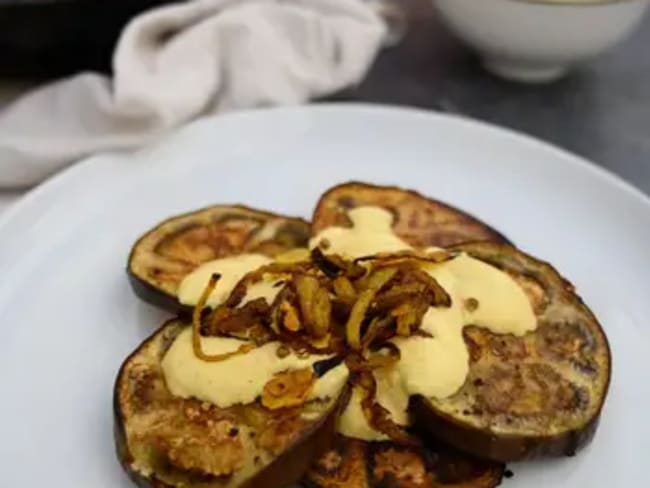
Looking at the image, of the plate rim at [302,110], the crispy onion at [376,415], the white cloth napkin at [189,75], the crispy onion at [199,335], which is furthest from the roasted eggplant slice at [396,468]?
the white cloth napkin at [189,75]

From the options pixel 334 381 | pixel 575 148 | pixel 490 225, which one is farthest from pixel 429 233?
pixel 575 148

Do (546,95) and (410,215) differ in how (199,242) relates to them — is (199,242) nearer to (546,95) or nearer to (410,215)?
(410,215)

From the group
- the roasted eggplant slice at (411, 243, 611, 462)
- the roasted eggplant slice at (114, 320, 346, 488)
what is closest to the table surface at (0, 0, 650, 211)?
the roasted eggplant slice at (411, 243, 611, 462)

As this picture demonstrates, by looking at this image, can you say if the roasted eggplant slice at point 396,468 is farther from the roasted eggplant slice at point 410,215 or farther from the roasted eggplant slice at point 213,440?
the roasted eggplant slice at point 410,215

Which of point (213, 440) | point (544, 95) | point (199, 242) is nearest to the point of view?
point (213, 440)

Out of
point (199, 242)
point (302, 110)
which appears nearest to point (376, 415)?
point (199, 242)

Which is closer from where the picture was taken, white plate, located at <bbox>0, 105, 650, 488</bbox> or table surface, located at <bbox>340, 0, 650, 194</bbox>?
white plate, located at <bbox>0, 105, 650, 488</bbox>

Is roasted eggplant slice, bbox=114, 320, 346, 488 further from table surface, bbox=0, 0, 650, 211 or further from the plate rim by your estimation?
table surface, bbox=0, 0, 650, 211

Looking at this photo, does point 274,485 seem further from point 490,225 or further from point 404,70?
point 404,70
